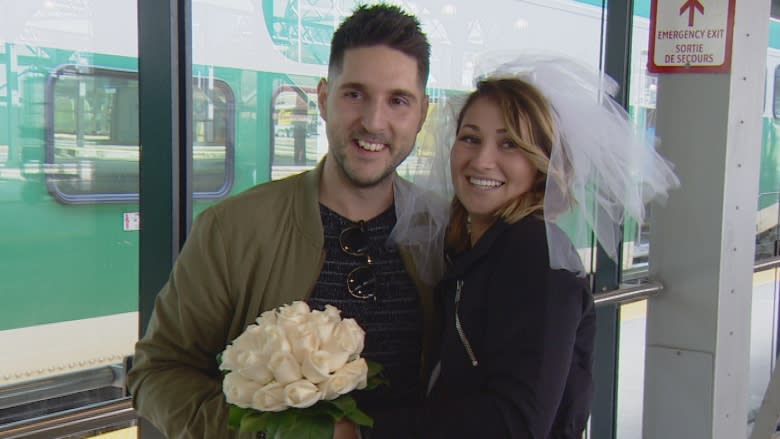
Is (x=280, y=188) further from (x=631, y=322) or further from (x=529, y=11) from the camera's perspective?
(x=631, y=322)

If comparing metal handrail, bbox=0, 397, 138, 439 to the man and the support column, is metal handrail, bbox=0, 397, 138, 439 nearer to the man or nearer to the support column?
the man

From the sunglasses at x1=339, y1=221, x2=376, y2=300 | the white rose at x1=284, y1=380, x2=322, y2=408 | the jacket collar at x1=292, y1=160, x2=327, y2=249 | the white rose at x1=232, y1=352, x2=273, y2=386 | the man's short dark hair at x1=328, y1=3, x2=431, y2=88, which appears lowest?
the white rose at x1=284, y1=380, x2=322, y2=408

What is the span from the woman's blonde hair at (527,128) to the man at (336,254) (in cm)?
18

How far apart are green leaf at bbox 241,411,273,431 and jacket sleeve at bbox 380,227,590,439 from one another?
223 mm

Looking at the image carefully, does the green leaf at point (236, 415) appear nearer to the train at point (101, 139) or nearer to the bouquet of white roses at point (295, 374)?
the bouquet of white roses at point (295, 374)

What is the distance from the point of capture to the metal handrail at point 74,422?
177 centimetres

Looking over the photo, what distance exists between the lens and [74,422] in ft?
6.08

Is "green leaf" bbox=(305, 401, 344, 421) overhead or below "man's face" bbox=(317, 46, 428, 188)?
below

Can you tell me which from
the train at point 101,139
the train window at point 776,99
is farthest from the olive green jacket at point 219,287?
the train window at point 776,99

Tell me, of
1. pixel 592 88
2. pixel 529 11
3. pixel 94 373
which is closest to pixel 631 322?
pixel 529 11

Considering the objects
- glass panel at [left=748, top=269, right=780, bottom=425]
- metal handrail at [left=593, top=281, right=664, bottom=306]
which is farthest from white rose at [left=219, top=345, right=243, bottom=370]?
glass panel at [left=748, top=269, right=780, bottom=425]

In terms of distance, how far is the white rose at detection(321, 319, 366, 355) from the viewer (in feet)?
4.21

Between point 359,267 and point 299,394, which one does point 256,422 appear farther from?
point 359,267

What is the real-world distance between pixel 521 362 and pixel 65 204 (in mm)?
1954
